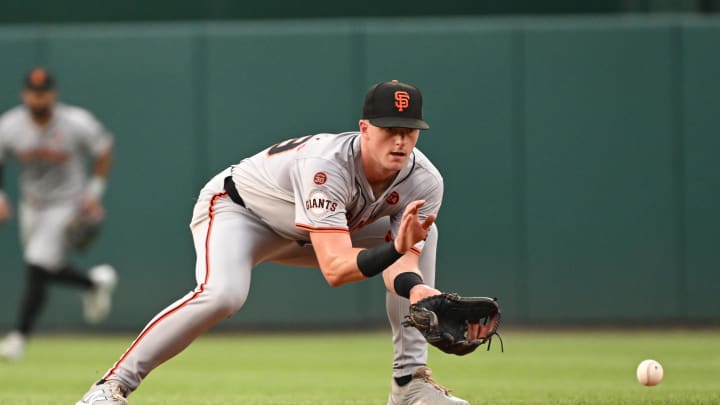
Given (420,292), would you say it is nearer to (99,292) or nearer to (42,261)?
(42,261)

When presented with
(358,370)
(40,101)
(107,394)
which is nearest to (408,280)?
(107,394)

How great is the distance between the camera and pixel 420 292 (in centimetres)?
459

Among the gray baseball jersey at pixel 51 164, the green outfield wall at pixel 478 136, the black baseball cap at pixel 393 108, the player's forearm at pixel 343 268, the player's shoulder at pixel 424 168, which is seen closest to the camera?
the player's forearm at pixel 343 268

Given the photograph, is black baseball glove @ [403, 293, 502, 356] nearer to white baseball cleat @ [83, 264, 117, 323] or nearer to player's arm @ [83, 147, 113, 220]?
player's arm @ [83, 147, 113, 220]

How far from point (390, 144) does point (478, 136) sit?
6587 mm

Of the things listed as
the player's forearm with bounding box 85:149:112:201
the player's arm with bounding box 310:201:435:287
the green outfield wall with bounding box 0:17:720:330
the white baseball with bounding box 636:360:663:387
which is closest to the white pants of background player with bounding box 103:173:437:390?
the player's arm with bounding box 310:201:435:287

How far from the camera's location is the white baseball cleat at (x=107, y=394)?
4.61 metres

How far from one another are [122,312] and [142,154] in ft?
5.05

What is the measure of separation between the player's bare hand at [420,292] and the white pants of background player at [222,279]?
58 centimetres

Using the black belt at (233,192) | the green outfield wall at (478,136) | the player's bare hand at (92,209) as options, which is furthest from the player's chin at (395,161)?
the green outfield wall at (478,136)

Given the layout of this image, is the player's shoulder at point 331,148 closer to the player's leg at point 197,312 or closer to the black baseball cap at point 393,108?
the black baseball cap at point 393,108

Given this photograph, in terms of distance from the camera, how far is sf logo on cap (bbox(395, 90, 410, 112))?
4.54m

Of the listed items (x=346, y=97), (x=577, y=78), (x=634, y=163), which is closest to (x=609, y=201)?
(x=634, y=163)

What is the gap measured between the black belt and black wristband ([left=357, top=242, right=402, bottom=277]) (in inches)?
35.6
